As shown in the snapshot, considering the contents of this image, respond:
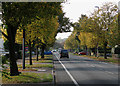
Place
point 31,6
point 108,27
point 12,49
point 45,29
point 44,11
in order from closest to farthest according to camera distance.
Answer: point 31,6 < point 44,11 < point 12,49 < point 45,29 < point 108,27

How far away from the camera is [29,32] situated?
2341 cm

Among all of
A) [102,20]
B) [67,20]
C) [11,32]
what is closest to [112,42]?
[102,20]

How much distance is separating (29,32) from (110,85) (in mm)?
13480

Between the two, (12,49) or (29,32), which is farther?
(29,32)

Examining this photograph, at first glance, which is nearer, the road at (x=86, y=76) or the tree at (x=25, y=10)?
the tree at (x=25, y=10)

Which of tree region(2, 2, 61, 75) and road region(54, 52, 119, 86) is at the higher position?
tree region(2, 2, 61, 75)

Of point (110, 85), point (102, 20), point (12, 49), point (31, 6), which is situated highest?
point (102, 20)

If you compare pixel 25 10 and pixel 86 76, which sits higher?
pixel 25 10

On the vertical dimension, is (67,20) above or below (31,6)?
above

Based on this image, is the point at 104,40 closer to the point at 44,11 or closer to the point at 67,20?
the point at 67,20

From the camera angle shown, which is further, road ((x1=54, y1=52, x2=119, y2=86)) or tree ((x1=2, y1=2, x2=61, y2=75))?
road ((x1=54, y1=52, x2=119, y2=86))

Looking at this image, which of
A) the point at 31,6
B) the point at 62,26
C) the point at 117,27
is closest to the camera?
the point at 31,6

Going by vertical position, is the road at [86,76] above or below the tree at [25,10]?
below

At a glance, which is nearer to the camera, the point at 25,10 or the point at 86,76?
the point at 25,10
